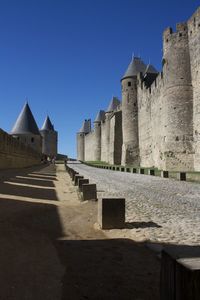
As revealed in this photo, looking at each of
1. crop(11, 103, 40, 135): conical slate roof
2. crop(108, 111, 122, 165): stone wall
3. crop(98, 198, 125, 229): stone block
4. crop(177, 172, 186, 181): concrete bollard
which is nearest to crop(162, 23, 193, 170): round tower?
crop(177, 172, 186, 181): concrete bollard

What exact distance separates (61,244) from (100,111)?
75.3 m

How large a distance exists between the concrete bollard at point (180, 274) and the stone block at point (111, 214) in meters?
3.89

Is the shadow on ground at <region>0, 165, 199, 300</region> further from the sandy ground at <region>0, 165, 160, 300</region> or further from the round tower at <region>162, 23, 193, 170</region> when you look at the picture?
the round tower at <region>162, 23, 193, 170</region>

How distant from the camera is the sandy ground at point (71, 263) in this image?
310 cm

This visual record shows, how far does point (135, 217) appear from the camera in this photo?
6945 mm

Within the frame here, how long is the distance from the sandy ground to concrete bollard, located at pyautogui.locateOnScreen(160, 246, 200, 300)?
3.25 feet

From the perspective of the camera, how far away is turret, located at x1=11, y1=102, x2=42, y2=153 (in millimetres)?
59781

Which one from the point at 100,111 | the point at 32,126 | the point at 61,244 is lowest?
the point at 61,244

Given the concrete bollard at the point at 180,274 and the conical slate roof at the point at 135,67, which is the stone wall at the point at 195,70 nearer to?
the conical slate roof at the point at 135,67

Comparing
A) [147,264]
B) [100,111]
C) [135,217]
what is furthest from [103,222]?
[100,111]

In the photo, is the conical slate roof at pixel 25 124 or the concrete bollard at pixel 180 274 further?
the conical slate roof at pixel 25 124

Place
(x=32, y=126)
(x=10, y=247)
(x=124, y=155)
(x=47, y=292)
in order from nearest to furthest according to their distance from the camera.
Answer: (x=47, y=292) → (x=10, y=247) → (x=124, y=155) → (x=32, y=126)

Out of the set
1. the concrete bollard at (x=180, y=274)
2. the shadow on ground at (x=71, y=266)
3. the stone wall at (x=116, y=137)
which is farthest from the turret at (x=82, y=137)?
the concrete bollard at (x=180, y=274)

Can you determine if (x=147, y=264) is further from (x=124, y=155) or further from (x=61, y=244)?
(x=124, y=155)
